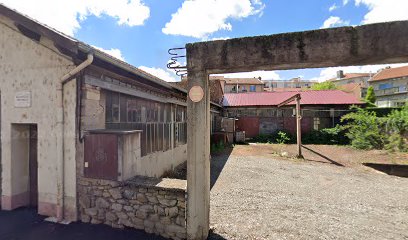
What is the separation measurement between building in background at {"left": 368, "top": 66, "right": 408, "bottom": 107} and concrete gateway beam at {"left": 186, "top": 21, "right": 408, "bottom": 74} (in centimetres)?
3795

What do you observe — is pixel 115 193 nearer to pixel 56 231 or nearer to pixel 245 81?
pixel 56 231

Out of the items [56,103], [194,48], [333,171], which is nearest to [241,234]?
[194,48]

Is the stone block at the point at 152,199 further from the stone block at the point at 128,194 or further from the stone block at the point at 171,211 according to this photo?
the stone block at the point at 128,194

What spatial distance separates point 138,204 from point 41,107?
9.89ft

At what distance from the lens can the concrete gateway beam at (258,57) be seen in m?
3.38

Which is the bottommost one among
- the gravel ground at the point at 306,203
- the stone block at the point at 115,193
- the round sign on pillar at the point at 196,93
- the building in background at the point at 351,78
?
the gravel ground at the point at 306,203

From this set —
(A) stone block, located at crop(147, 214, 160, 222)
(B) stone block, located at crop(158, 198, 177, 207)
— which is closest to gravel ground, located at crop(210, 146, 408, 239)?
(B) stone block, located at crop(158, 198, 177, 207)

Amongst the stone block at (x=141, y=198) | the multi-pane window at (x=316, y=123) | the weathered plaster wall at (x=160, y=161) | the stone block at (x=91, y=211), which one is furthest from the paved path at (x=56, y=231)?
the multi-pane window at (x=316, y=123)

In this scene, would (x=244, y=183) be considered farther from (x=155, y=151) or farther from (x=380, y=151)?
(x=380, y=151)

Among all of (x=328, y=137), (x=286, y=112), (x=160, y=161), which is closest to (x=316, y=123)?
(x=328, y=137)

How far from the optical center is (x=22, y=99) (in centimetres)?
512

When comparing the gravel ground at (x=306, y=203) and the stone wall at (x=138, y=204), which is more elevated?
the stone wall at (x=138, y=204)

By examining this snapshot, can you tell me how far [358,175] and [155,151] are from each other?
8451mm

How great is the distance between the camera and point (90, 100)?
193 inches
